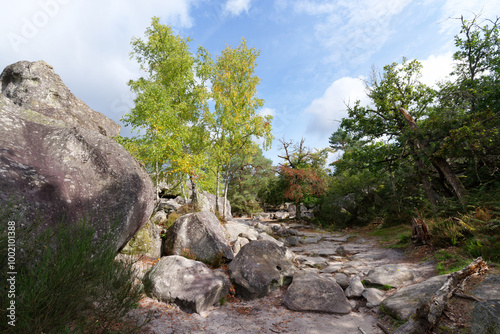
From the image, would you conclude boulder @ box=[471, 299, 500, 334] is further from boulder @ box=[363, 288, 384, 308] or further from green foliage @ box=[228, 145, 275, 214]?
green foliage @ box=[228, 145, 275, 214]

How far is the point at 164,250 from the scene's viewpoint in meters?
8.09

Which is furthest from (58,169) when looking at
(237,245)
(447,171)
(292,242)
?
(447,171)

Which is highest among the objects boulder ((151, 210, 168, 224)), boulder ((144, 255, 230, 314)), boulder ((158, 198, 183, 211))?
boulder ((158, 198, 183, 211))

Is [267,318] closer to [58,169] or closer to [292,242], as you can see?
[58,169]

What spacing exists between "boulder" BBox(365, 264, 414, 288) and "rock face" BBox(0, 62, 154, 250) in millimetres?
6346

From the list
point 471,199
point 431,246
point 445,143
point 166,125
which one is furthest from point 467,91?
point 166,125

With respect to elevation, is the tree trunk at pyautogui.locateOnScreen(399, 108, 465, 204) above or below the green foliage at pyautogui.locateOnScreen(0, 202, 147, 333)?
above

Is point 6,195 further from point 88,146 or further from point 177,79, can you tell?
point 177,79

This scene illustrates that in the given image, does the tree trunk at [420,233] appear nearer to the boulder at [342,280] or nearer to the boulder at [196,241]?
the boulder at [342,280]

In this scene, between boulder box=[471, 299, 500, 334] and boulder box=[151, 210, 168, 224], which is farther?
boulder box=[151, 210, 168, 224]

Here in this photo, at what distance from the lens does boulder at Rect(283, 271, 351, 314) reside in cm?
519

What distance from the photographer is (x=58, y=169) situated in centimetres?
471

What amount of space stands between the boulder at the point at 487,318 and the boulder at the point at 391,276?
10.7ft

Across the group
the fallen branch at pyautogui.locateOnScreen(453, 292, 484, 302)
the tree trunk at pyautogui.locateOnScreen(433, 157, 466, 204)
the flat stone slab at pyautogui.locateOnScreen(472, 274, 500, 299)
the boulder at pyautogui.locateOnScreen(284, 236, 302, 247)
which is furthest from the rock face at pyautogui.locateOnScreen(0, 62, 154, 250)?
the tree trunk at pyautogui.locateOnScreen(433, 157, 466, 204)
